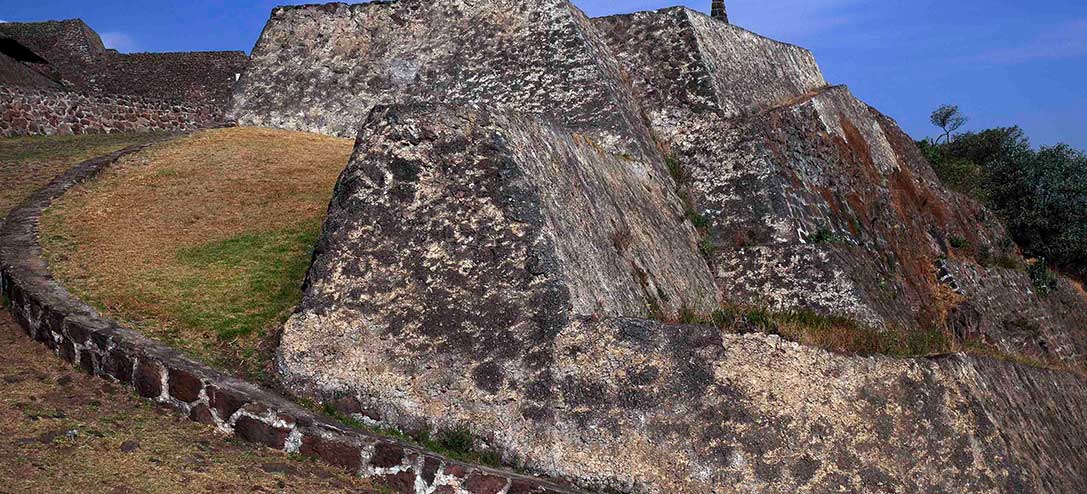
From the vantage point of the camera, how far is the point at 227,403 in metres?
8.18

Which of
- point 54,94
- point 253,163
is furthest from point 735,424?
point 54,94

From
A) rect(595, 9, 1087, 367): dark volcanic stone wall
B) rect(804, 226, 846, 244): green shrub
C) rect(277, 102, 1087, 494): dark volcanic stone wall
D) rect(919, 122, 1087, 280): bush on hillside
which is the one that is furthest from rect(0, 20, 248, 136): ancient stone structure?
rect(919, 122, 1087, 280): bush on hillside

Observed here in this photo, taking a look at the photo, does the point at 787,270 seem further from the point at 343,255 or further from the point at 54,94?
the point at 54,94

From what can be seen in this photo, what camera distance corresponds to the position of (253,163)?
16719 mm

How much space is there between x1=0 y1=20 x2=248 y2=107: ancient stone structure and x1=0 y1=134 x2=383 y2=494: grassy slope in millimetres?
28009

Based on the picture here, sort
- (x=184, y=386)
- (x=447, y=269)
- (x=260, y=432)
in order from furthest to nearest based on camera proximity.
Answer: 1. (x=447, y=269)
2. (x=184, y=386)
3. (x=260, y=432)

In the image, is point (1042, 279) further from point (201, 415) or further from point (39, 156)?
point (39, 156)

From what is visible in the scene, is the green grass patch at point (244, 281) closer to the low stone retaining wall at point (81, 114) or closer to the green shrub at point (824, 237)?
the green shrub at point (824, 237)

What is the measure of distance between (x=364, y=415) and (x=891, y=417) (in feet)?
13.8

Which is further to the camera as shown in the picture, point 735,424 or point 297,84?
point 297,84

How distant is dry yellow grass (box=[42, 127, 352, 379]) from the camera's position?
32.3 ft

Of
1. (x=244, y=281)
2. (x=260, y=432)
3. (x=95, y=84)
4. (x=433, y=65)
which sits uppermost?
(x=95, y=84)

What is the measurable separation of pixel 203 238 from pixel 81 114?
45.6 feet

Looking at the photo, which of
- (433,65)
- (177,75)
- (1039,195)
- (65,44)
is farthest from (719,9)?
(65,44)
